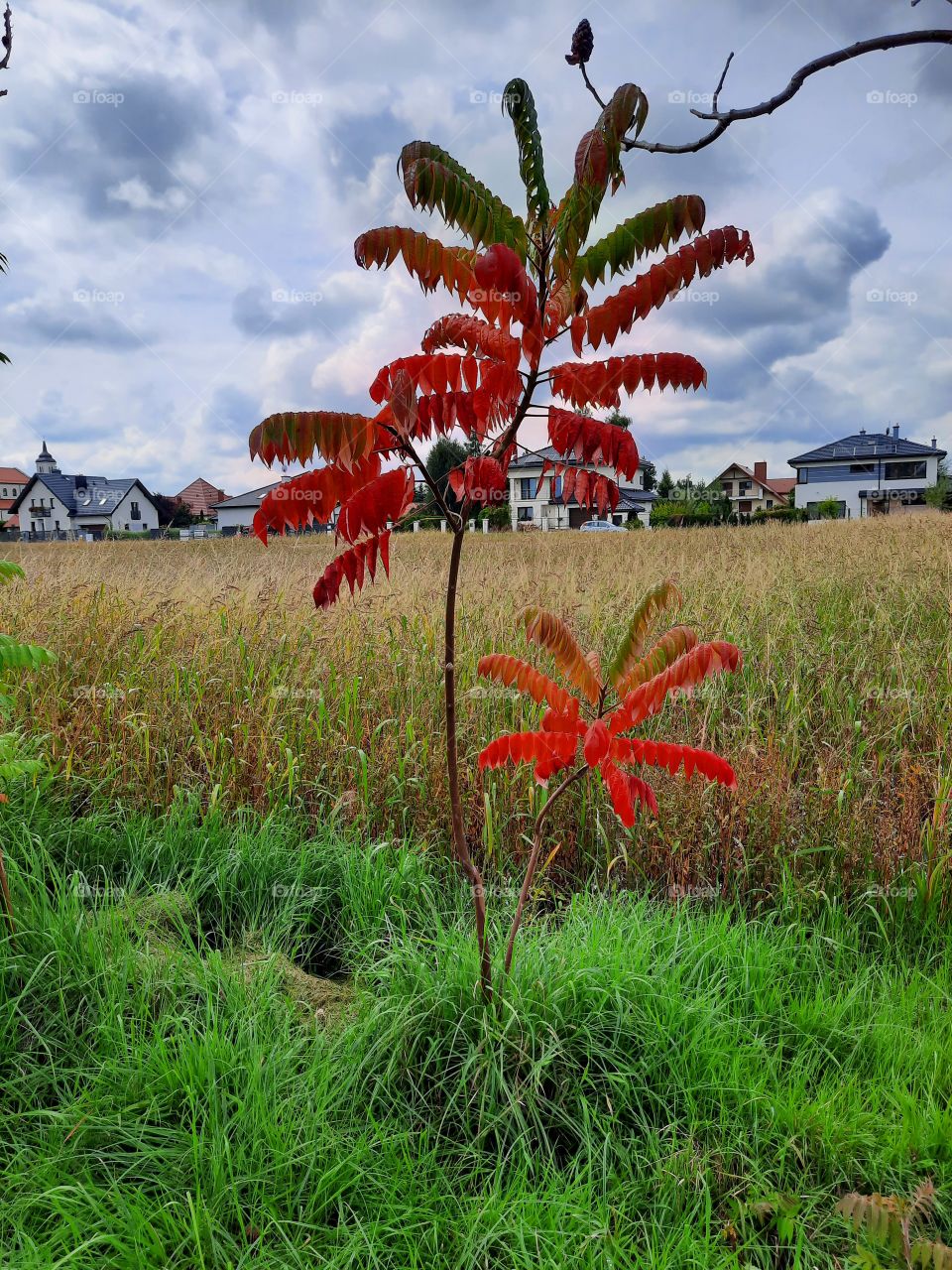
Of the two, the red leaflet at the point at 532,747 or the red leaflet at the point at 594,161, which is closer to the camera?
the red leaflet at the point at 594,161

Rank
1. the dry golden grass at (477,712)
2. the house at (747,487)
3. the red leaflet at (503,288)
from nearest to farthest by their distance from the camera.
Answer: the red leaflet at (503,288)
the dry golden grass at (477,712)
the house at (747,487)

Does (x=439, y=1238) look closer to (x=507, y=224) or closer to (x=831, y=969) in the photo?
(x=831, y=969)

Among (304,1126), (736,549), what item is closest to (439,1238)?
(304,1126)

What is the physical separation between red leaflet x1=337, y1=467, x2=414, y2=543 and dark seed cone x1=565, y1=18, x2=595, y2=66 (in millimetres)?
1268

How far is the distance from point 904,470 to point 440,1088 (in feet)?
250

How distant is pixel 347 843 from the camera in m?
3.94

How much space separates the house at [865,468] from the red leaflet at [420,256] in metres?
68.3

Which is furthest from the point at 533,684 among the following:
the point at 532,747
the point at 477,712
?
the point at 477,712

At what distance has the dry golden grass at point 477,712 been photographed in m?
4.10

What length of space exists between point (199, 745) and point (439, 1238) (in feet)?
10.6

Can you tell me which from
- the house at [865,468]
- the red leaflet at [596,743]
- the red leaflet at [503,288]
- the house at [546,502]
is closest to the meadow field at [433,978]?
the red leaflet at [596,743]

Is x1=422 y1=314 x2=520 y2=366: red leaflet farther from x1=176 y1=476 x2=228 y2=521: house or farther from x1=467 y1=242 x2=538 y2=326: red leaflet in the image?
x1=176 y1=476 x2=228 y2=521: house

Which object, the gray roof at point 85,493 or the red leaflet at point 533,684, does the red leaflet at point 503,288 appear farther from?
the gray roof at point 85,493

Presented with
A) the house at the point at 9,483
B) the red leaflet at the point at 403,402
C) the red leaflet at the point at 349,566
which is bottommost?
the red leaflet at the point at 349,566
